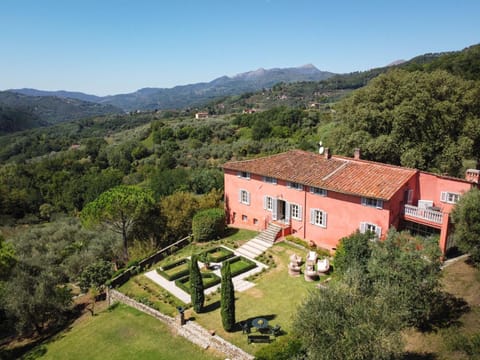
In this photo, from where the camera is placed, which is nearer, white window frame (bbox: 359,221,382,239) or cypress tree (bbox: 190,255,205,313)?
cypress tree (bbox: 190,255,205,313)

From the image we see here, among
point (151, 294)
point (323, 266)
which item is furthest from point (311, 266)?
point (151, 294)

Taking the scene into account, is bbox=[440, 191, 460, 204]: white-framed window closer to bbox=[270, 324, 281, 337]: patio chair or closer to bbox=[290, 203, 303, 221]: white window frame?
bbox=[290, 203, 303, 221]: white window frame

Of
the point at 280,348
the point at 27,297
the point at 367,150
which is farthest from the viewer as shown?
the point at 367,150

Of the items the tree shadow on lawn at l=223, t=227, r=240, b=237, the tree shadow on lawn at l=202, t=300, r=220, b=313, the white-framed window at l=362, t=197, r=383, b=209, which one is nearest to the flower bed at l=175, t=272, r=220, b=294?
the tree shadow on lawn at l=202, t=300, r=220, b=313

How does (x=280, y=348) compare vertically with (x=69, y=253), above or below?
above

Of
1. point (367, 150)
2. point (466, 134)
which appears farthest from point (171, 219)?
point (466, 134)

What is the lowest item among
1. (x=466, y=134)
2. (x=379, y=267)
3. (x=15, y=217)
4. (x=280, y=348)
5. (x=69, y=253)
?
(x=15, y=217)

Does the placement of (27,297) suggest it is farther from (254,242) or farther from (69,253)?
(254,242)
